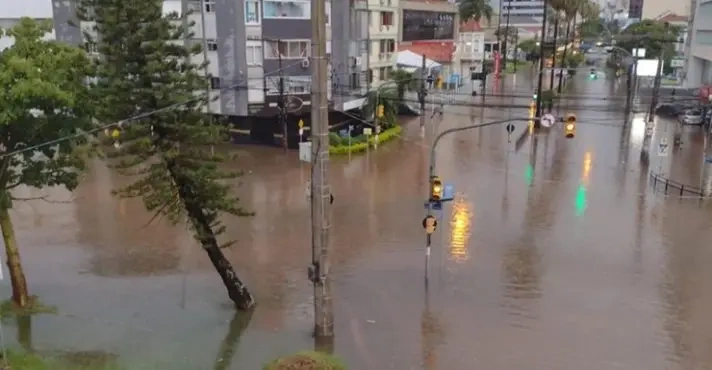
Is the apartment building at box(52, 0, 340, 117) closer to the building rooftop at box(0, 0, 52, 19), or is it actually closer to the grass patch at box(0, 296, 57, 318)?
the building rooftop at box(0, 0, 52, 19)

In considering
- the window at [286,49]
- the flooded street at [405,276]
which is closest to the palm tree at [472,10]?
the window at [286,49]

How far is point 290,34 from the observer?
36031 millimetres

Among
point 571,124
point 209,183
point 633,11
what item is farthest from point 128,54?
point 633,11

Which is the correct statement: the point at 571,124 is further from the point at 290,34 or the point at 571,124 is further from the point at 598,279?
the point at 290,34

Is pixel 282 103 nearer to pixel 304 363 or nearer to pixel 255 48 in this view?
pixel 255 48

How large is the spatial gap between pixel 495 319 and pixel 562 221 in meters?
9.45

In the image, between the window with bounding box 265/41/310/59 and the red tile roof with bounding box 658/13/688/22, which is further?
the red tile roof with bounding box 658/13/688/22

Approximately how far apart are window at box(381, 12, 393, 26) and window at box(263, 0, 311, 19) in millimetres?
11220

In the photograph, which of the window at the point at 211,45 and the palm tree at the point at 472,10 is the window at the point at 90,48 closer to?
the window at the point at 211,45

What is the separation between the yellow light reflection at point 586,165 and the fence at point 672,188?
111 inches

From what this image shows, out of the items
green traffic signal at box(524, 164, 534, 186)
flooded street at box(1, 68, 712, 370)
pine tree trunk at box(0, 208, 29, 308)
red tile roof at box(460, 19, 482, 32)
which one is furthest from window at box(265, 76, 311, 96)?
red tile roof at box(460, 19, 482, 32)

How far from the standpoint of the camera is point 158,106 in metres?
14.3

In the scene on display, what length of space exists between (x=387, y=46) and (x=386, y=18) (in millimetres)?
1904

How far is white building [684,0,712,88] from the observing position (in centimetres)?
6392
